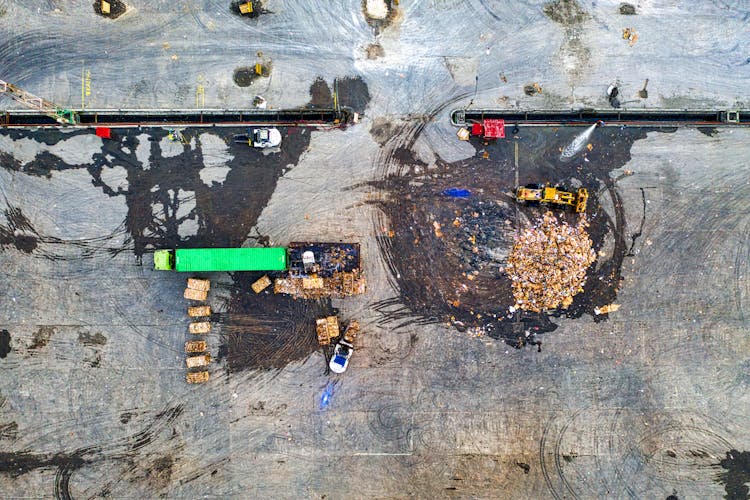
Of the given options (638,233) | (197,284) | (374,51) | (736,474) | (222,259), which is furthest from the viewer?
(736,474)

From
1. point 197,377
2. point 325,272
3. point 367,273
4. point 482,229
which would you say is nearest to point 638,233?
point 482,229

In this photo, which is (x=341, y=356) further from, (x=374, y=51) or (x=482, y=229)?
(x=374, y=51)

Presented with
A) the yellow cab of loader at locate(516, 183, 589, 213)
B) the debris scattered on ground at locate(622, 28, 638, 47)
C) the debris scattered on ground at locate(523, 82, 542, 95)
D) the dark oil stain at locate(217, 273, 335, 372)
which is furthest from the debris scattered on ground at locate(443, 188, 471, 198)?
the debris scattered on ground at locate(622, 28, 638, 47)

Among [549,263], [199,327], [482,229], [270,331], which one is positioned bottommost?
[270,331]

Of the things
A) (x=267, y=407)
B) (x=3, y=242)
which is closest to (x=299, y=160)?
(x=267, y=407)

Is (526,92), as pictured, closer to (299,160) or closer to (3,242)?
(299,160)

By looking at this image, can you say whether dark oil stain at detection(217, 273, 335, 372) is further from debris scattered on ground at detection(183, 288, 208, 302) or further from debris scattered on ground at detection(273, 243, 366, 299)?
debris scattered on ground at detection(183, 288, 208, 302)
